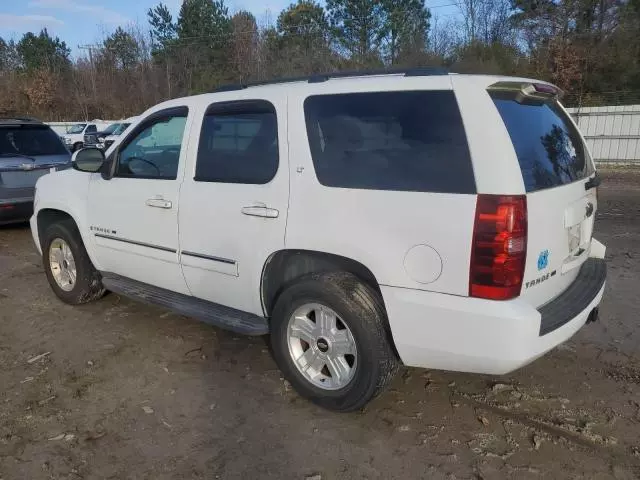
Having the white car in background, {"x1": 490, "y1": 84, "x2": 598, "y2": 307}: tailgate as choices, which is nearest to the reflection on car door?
{"x1": 490, "y1": 84, "x2": 598, "y2": 307}: tailgate

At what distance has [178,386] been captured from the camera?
365cm

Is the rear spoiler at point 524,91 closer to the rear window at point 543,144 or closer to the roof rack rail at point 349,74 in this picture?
the rear window at point 543,144

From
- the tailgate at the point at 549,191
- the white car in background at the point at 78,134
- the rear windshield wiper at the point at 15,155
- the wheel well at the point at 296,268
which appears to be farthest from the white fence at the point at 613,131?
the white car in background at the point at 78,134

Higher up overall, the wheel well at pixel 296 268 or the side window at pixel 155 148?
the side window at pixel 155 148

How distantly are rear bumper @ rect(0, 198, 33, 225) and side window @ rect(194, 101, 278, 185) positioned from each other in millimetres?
5572

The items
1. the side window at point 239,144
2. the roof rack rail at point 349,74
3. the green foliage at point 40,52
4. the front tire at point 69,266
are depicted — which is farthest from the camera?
the green foliage at point 40,52

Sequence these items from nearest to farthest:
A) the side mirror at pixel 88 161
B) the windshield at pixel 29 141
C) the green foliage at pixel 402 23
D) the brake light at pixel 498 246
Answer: the brake light at pixel 498 246
the side mirror at pixel 88 161
the windshield at pixel 29 141
the green foliage at pixel 402 23

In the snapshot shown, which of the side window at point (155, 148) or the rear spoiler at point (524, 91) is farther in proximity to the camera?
the side window at point (155, 148)

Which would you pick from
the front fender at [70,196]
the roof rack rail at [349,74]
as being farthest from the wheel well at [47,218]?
the roof rack rail at [349,74]

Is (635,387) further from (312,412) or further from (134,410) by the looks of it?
(134,410)

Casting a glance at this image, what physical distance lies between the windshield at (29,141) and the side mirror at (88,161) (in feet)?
15.1

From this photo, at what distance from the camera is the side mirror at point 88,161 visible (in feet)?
14.7

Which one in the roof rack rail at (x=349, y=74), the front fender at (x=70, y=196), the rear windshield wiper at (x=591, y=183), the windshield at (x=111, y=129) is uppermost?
the roof rack rail at (x=349, y=74)

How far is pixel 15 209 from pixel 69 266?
3.69 m
